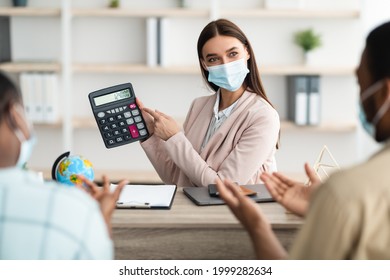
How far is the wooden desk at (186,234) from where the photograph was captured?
1844mm

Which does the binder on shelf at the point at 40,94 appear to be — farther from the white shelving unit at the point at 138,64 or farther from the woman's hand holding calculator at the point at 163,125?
the woman's hand holding calculator at the point at 163,125

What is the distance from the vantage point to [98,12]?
4199 mm

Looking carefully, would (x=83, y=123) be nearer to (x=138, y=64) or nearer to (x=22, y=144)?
(x=138, y=64)

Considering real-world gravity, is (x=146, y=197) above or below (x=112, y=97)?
below

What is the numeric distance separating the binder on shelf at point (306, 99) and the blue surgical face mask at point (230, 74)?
5.62 feet

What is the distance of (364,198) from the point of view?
46.3 inches

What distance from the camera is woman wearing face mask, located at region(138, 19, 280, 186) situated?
235 centimetres

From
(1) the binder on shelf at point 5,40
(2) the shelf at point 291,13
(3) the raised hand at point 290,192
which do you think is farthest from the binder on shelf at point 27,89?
(3) the raised hand at point 290,192

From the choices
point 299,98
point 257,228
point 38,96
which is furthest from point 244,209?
point 38,96

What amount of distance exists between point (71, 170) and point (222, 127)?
0.65 metres

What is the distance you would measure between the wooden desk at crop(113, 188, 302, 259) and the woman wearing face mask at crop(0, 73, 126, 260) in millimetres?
561

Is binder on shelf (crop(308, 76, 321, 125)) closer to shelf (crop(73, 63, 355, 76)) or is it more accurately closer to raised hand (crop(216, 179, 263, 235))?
shelf (crop(73, 63, 355, 76))

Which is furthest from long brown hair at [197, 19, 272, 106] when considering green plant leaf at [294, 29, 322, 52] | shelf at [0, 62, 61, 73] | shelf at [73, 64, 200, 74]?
shelf at [0, 62, 61, 73]
